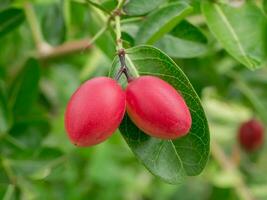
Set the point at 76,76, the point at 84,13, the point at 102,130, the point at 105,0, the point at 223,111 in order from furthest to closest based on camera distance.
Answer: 1. the point at 223,111
2. the point at 76,76
3. the point at 84,13
4. the point at 105,0
5. the point at 102,130

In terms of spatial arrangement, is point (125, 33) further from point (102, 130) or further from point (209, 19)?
point (102, 130)

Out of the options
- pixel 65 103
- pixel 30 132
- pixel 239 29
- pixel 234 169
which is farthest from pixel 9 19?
pixel 234 169

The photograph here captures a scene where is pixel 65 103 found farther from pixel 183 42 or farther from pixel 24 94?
pixel 183 42

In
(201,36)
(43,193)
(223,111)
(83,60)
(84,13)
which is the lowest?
(223,111)

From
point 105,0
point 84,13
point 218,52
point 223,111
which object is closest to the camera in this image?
point 105,0

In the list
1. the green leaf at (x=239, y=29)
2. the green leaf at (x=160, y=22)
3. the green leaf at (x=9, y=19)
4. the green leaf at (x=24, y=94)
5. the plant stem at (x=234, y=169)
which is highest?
the green leaf at (x=160, y=22)

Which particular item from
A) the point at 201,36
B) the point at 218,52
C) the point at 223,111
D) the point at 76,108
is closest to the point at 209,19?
the point at 201,36

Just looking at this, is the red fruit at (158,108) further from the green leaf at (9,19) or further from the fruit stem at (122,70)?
the green leaf at (9,19)

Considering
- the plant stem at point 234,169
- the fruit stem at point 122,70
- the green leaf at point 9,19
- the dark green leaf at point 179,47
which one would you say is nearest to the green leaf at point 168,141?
the fruit stem at point 122,70
